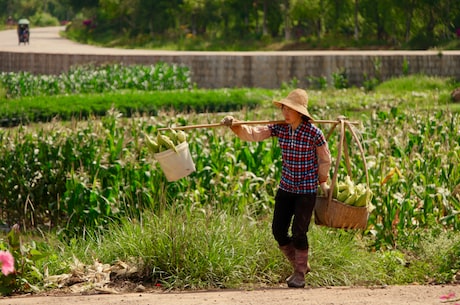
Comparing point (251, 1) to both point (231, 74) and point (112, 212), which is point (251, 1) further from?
point (112, 212)

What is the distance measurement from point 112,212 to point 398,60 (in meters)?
15.2

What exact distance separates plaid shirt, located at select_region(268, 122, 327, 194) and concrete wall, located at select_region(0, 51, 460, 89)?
17.3 m

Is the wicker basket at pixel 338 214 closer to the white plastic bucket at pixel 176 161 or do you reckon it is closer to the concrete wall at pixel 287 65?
the white plastic bucket at pixel 176 161

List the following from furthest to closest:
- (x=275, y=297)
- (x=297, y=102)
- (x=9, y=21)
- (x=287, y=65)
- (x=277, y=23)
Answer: (x=9, y=21)
(x=277, y=23)
(x=287, y=65)
(x=297, y=102)
(x=275, y=297)

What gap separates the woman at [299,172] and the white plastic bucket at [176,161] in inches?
18.9

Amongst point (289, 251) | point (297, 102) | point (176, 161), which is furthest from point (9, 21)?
point (297, 102)

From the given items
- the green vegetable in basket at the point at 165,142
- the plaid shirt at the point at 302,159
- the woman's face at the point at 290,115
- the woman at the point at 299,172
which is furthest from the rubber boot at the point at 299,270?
the green vegetable in basket at the point at 165,142

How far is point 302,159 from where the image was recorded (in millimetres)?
6887

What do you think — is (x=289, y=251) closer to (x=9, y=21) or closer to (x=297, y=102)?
(x=297, y=102)

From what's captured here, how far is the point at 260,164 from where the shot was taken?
34.2ft

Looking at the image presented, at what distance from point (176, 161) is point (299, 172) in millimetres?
906

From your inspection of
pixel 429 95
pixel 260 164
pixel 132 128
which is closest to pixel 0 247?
pixel 260 164

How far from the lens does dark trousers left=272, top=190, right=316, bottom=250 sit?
6883 millimetres

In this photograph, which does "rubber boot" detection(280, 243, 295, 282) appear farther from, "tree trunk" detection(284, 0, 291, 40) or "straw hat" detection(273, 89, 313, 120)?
"tree trunk" detection(284, 0, 291, 40)
